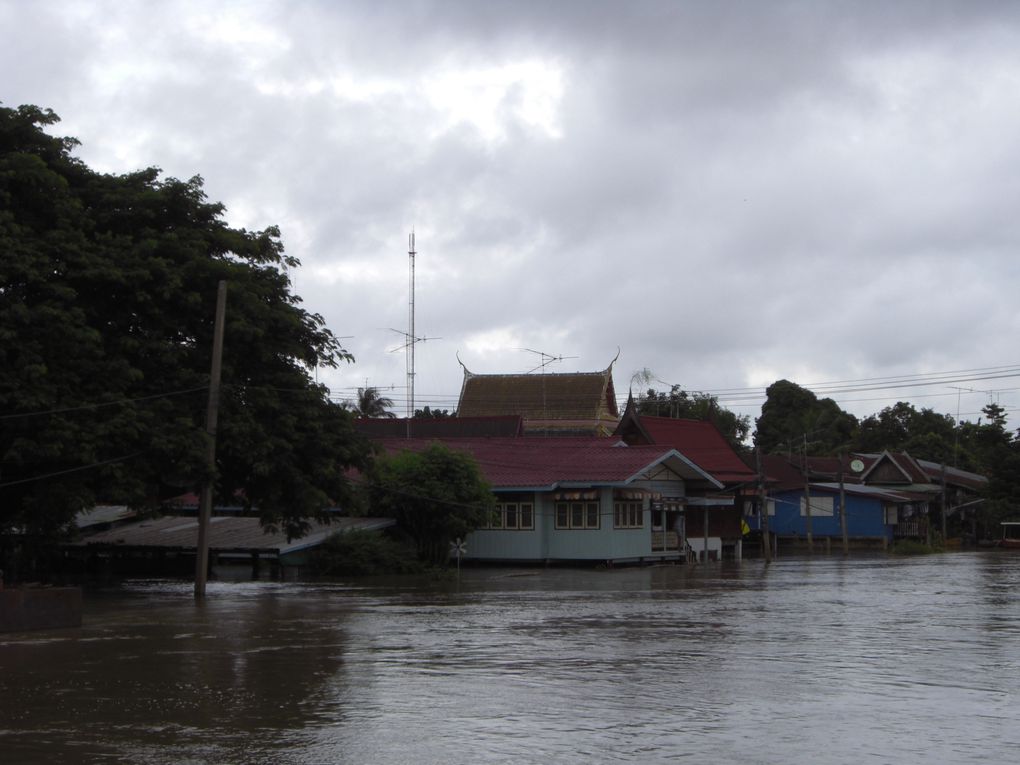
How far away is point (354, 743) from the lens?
10.3m

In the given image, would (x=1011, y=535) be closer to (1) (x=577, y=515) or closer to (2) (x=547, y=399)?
(2) (x=547, y=399)

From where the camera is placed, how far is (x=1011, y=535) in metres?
67.0

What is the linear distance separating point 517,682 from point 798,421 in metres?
85.3

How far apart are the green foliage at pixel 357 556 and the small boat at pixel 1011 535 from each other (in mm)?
41600

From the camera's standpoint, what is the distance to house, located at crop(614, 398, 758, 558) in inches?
1977

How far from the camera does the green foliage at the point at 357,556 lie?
117ft

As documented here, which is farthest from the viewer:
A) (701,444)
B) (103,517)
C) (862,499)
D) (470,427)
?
(862,499)

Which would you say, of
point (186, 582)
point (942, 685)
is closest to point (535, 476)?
point (186, 582)

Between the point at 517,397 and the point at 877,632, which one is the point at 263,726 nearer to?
the point at 877,632

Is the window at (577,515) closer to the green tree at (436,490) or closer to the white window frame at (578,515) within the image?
the white window frame at (578,515)

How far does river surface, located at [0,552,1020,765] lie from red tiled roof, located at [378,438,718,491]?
1331 cm

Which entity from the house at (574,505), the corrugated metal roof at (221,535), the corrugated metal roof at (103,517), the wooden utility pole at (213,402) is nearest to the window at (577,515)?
the house at (574,505)

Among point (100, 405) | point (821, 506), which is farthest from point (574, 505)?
point (821, 506)

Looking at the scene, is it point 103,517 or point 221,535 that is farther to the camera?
point 103,517
